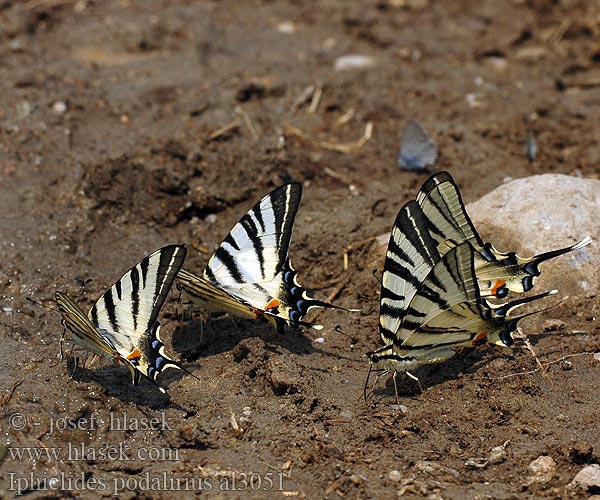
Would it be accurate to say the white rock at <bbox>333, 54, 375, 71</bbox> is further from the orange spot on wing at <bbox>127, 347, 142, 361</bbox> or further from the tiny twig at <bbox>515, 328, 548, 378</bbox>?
the orange spot on wing at <bbox>127, 347, 142, 361</bbox>

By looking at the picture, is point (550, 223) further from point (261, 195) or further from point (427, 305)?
point (261, 195)

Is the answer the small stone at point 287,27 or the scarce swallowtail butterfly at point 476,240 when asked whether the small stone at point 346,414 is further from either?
the small stone at point 287,27

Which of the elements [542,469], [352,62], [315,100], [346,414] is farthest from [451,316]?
[352,62]

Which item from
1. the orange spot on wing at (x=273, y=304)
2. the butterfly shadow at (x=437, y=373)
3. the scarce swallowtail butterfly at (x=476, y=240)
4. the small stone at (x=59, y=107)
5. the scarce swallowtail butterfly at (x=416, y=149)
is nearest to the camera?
the butterfly shadow at (x=437, y=373)

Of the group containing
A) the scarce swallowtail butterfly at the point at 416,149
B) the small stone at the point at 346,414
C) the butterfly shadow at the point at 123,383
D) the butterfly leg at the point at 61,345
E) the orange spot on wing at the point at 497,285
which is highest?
the scarce swallowtail butterfly at the point at 416,149

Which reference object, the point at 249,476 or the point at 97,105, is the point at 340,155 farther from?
the point at 249,476

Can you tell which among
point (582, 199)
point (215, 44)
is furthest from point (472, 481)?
point (215, 44)

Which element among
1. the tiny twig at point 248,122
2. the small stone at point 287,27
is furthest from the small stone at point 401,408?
the small stone at point 287,27
